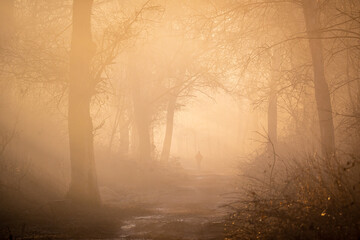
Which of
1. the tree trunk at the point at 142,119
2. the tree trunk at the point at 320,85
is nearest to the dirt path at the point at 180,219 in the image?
the tree trunk at the point at 320,85

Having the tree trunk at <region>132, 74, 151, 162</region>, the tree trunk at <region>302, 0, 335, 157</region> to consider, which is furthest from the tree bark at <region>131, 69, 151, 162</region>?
the tree trunk at <region>302, 0, 335, 157</region>

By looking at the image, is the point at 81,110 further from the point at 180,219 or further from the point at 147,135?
the point at 147,135

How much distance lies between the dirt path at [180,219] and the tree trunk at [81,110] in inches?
71.6

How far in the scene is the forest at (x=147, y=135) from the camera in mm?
5848

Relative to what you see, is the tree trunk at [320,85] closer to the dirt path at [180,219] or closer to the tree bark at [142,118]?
the dirt path at [180,219]

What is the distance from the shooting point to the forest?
5.85 m

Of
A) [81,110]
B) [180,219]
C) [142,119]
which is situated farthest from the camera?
[142,119]

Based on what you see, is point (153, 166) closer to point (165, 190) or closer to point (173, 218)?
point (165, 190)

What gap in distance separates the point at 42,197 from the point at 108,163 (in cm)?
773

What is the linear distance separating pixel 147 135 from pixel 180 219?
39.8 feet

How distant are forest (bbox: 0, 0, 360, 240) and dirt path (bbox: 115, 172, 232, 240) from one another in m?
0.04

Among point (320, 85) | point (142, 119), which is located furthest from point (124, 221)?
point (142, 119)

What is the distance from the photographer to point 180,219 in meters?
7.95

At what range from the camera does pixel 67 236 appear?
Result: 20.5ft
